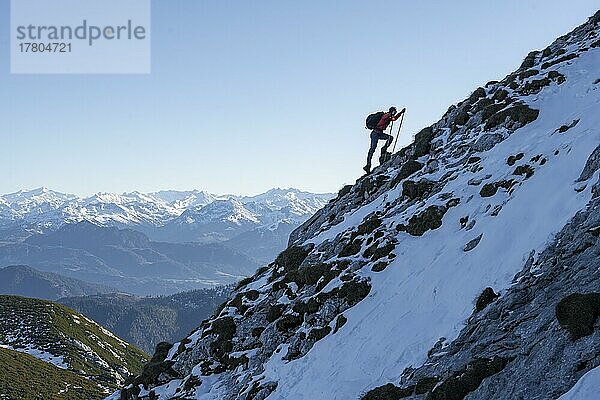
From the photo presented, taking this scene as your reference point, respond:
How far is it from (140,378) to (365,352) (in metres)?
17.6

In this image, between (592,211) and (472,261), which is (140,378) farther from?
(592,211)

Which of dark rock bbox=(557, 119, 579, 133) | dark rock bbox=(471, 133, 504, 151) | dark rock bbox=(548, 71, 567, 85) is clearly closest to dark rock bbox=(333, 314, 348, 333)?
dark rock bbox=(471, 133, 504, 151)

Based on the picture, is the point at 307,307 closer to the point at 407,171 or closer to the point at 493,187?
the point at 493,187

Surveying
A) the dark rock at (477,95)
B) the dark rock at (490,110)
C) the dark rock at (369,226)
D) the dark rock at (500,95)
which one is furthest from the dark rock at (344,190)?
the dark rock at (500,95)

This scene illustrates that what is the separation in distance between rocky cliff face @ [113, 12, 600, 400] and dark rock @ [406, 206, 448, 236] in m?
0.07

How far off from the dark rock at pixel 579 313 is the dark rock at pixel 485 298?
12.3 feet

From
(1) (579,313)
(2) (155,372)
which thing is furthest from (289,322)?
(1) (579,313)

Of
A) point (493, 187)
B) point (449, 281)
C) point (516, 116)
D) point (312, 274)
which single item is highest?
point (516, 116)

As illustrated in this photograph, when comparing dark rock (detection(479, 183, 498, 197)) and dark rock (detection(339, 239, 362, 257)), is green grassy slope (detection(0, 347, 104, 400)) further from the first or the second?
dark rock (detection(479, 183, 498, 197))

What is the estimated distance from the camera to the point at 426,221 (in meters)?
24.7

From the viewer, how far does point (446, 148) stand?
33062 mm

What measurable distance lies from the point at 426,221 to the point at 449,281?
632cm

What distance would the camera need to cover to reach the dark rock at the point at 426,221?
24277 mm

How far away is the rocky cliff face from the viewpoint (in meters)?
13.0
